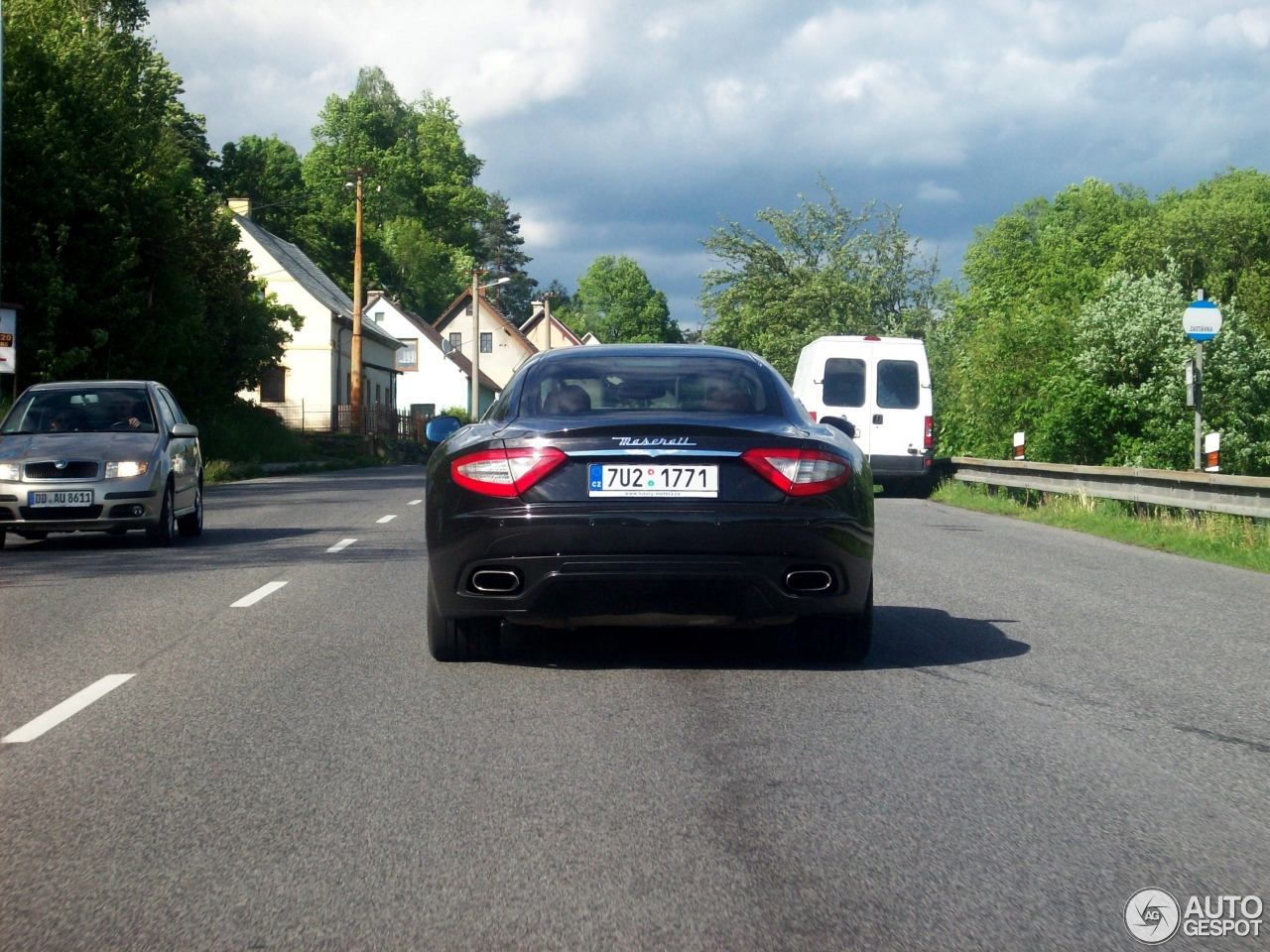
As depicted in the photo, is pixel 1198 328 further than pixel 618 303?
No

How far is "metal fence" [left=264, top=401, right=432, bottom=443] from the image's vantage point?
191ft

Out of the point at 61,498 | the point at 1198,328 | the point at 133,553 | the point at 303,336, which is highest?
the point at 303,336

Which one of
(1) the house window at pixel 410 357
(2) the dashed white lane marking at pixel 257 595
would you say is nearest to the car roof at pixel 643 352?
(2) the dashed white lane marking at pixel 257 595

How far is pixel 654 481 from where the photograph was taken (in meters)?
6.46

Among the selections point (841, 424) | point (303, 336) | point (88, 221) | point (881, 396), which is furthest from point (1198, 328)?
point (303, 336)

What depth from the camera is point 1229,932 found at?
3.58m

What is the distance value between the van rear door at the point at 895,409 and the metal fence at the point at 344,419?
33363mm

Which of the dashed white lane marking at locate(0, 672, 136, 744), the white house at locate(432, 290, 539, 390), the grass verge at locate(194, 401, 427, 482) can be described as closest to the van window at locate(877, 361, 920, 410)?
the grass verge at locate(194, 401, 427, 482)

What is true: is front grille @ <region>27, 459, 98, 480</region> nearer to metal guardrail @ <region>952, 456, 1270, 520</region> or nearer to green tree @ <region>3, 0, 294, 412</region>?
metal guardrail @ <region>952, 456, 1270, 520</region>

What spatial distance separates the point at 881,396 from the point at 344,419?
40148 millimetres

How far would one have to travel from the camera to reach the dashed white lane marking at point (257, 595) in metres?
9.85

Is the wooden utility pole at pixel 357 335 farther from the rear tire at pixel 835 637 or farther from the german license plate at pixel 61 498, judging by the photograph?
the rear tire at pixel 835 637

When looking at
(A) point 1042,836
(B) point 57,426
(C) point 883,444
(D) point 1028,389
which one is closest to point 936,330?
(D) point 1028,389

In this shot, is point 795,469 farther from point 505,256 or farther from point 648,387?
point 505,256
